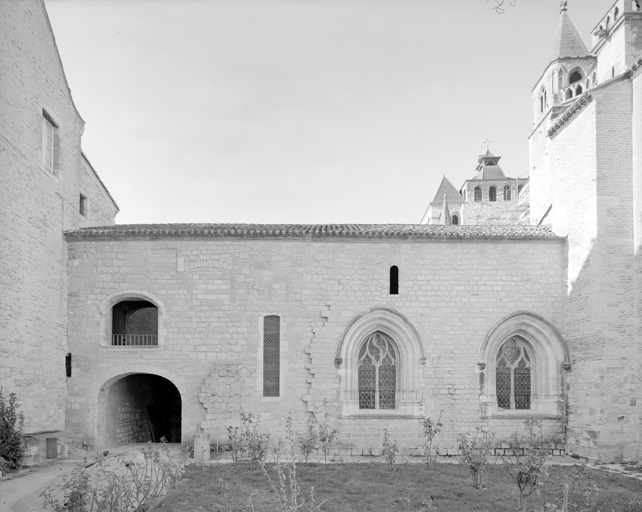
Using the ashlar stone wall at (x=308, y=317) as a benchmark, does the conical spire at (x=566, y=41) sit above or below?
above

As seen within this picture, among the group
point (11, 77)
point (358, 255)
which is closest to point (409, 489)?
point (358, 255)

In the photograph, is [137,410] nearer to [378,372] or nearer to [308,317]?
[308,317]

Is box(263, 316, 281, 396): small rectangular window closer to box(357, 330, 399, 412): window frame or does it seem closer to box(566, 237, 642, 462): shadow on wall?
box(357, 330, 399, 412): window frame

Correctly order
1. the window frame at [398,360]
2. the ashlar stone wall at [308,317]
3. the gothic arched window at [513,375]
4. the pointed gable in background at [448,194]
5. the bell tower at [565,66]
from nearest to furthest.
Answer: the ashlar stone wall at [308,317], the window frame at [398,360], the gothic arched window at [513,375], the bell tower at [565,66], the pointed gable in background at [448,194]

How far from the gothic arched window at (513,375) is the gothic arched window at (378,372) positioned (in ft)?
9.22

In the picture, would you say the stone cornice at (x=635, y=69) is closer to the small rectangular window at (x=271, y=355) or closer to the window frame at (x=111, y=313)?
the small rectangular window at (x=271, y=355)

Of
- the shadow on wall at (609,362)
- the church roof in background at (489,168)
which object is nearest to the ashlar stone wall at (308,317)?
the shadow on wall at (609,362)

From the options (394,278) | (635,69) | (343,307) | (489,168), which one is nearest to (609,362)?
(394,278)

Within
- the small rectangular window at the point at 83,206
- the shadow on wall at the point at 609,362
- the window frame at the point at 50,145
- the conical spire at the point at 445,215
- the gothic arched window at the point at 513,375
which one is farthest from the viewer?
the conical spire at the point at 445,215

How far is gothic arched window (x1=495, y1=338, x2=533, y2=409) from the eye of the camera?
15.6m

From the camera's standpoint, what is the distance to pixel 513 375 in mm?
15719

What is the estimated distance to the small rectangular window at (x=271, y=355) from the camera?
1518 centimetres

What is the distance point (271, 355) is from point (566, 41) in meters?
26.8

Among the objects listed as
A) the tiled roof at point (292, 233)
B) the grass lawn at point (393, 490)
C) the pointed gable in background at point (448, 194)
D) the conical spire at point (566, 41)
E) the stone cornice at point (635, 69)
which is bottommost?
the grass lawn at point (393, 490)
